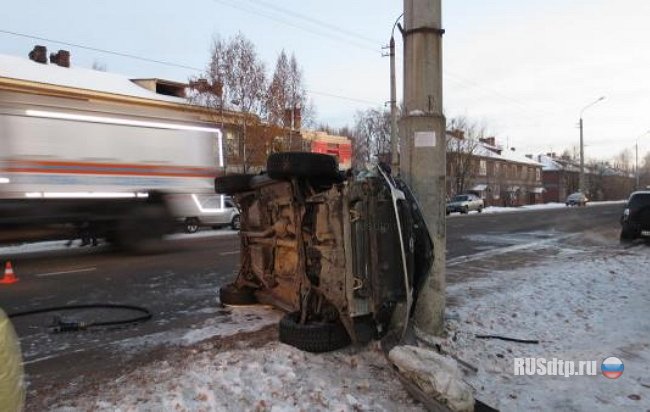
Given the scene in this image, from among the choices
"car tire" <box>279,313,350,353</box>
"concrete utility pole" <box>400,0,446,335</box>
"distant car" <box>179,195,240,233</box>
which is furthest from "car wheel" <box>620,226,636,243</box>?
"car tire" <box>279,313,350,353</box>

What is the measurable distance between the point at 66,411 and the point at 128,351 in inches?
55.7

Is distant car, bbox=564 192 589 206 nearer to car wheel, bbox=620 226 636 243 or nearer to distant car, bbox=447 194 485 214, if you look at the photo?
distant car, bbox=447 194 485 214

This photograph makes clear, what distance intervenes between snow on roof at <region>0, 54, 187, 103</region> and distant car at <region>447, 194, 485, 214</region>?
2144 centimetres

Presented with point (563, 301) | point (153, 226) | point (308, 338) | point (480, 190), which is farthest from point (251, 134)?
point (480, 190)

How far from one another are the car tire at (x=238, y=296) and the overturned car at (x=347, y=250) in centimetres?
136

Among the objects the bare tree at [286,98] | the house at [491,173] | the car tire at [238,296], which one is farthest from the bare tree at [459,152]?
the car tire at [238,296]

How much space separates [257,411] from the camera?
371 cm

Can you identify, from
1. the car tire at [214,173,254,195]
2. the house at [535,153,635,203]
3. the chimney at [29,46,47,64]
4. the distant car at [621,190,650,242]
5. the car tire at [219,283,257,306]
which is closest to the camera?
the car tire at [214,173,254,195]

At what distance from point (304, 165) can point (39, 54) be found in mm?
35348

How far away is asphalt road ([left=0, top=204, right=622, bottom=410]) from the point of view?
15.5 feet

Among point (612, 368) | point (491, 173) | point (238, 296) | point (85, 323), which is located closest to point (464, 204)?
point (491, 173)

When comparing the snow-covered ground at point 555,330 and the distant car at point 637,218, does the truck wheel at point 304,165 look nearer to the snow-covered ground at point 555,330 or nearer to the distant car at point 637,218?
the snow-covered ground at point 555,330

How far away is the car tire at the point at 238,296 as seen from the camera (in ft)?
21.4

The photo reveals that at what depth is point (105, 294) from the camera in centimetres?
788
